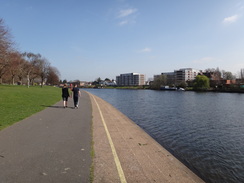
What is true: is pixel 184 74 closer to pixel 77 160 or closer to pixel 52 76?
pixel 52 76

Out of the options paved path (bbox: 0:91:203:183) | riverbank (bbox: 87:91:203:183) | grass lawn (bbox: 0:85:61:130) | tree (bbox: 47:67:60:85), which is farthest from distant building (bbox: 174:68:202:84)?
paved path (bbox: 0:91:203:183)

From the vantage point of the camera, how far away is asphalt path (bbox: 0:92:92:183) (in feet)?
13.7

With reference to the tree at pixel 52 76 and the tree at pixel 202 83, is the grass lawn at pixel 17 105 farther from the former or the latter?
the tree at pixel 202 83

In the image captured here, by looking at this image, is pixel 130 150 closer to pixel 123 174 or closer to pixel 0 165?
pixel 123 174

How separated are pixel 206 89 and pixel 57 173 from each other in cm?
9975

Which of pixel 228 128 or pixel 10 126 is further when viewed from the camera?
pixel 228 128

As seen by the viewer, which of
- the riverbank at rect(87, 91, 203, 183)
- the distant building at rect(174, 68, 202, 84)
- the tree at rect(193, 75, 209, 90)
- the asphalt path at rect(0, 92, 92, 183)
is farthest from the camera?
the distant building at rect(174, 68, 202, 84)

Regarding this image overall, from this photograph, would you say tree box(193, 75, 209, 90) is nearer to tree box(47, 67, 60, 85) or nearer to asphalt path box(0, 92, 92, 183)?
tree box(47, 67, 60, 85)

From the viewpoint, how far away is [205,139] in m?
10.4

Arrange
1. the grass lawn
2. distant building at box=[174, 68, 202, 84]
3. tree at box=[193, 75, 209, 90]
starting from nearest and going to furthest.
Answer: the grass lawn, tree at box=[193, 75, 209, 90], distant building at box=[174, 68, 202, 84]

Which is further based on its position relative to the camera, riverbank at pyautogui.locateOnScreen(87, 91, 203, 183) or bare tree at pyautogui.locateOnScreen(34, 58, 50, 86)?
bare tree at pyautogui.locateOnScreen(34, 58, 50, 86)

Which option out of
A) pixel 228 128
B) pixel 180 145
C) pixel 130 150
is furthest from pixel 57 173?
pixel 228 128

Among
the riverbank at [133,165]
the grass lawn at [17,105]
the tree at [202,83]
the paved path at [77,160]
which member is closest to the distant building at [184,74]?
the tree at [202,83]

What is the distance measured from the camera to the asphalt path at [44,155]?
4176mm
